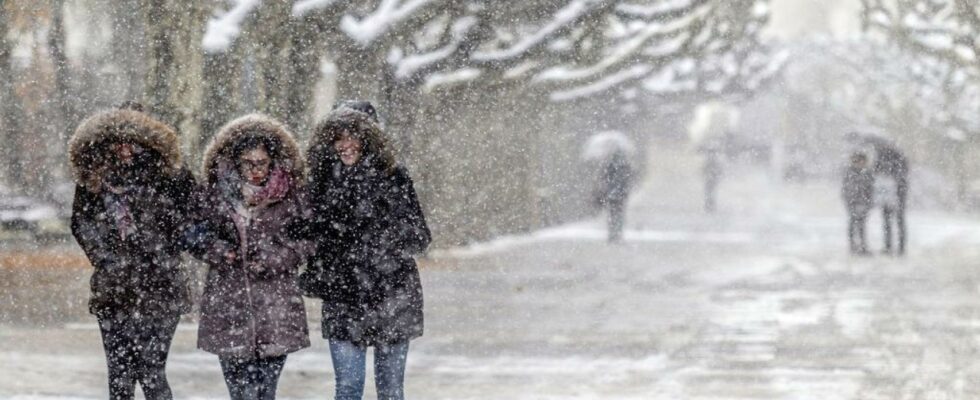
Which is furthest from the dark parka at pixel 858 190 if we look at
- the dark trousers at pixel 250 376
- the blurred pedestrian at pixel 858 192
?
the dark trousers at pixel 250 376

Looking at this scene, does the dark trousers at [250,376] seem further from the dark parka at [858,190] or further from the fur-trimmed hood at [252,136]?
the dark parka at [858,190]

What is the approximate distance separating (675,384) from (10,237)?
1391cm

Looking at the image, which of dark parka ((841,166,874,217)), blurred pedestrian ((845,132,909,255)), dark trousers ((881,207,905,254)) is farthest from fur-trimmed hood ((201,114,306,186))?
dark trousers ((881,207,905,254))

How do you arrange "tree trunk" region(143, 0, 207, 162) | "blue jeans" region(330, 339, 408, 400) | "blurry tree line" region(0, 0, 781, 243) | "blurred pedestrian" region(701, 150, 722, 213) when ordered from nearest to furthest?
"blue jeans" region(330, 339, 408, 400)
"tree trunk" region(143, 0, 207, 162)
"blurry tree line" region(0, 0, 781, 243)
"blurred pedestrian" region(701, 150, 722, 213)

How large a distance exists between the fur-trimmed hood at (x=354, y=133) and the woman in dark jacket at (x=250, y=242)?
0.35 ft

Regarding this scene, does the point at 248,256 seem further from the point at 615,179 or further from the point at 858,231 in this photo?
the point at 615,179

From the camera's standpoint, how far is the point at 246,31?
11.6 m

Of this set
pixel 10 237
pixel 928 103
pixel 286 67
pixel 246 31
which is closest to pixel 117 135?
pixel 246 31

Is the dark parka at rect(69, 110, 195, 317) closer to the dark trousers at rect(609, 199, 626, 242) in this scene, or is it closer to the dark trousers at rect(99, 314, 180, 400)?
the dark trousers at rect(99, 314, 180, 400)

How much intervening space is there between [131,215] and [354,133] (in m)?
0.90

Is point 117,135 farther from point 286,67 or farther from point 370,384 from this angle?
point 286,67

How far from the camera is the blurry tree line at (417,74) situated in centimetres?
1135

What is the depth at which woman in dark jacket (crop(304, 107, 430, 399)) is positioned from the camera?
5.73 metres

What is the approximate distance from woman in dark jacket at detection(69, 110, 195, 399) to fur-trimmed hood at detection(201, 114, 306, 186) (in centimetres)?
21
